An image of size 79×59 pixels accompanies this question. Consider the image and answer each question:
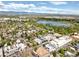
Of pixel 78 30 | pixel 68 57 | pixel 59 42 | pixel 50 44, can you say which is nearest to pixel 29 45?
pixel 50 44

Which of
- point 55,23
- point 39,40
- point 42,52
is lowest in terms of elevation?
point 42,52

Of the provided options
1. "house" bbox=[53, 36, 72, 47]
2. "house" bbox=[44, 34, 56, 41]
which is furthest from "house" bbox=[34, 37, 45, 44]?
"house" bbox=[53, 36, 72, 47]

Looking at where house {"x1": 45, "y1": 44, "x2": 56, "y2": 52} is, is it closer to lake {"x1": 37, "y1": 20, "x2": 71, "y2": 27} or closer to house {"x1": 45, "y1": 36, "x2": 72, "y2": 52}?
house {"x1": 45, "y1": 36, "x2": 72, "y2": 52}

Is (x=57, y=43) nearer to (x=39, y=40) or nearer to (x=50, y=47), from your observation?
(x=50, y=47)

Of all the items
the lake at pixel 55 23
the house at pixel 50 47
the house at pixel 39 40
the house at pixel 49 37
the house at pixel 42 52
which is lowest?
the house at pixel 42 52

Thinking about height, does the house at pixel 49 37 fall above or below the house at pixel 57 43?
above

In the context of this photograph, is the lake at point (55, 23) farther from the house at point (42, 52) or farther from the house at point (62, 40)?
the house at point (42, 52)

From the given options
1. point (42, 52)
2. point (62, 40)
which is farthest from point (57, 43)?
point (42, 52)

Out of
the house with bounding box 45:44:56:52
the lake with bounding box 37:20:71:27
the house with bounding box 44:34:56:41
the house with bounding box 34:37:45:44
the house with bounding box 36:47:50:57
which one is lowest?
the house with bounding box 36:47:50:57

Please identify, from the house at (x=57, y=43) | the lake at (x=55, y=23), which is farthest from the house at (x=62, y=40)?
the lake at (x=55, y=23)

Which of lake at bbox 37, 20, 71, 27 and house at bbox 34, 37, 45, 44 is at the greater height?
lake at bbox 37, 20, 71, 27

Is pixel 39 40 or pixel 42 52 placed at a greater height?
pixel 39 40

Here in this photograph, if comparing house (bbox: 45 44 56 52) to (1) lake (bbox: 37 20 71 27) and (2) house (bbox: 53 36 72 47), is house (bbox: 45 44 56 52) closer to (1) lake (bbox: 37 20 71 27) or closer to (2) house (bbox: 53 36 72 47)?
(2) house (bbox: 53 36 72 47)
